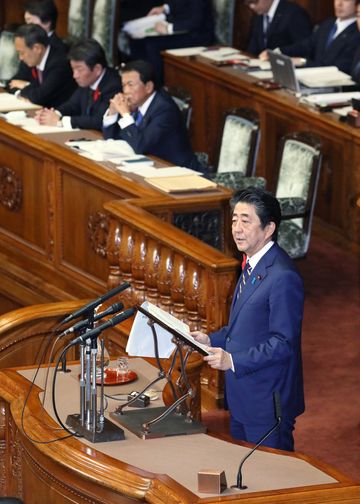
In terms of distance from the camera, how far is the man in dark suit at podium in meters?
4.68

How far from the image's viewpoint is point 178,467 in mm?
4121

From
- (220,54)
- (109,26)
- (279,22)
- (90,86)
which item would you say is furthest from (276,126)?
(109,26)

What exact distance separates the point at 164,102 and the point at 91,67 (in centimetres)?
113

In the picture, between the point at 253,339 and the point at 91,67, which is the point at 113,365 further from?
the point at 91,67

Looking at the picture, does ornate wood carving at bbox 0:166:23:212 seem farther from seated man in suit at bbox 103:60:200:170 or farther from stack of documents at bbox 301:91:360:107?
stack of documents at bbox 301:91:360:107

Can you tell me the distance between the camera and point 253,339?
4.81 metres

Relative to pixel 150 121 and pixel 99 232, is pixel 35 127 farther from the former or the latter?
pixel 99 232

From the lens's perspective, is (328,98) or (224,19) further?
(224,19)

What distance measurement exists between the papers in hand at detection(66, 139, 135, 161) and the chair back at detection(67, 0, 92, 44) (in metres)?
4.54

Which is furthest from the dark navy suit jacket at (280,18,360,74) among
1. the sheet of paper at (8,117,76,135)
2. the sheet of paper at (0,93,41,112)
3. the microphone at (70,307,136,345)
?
the microphone at (70,307,136,345)

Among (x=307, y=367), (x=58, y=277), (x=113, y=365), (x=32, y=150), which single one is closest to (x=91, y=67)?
(x=32, y=150)

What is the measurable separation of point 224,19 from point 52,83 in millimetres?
2435

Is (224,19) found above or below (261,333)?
below

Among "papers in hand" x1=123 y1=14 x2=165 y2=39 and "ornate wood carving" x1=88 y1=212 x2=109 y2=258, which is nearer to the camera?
"ornate wood carving" x1=88 y1=212 x2=109 y2=258
